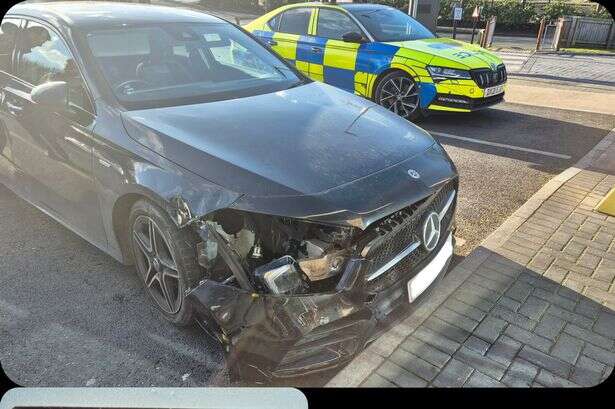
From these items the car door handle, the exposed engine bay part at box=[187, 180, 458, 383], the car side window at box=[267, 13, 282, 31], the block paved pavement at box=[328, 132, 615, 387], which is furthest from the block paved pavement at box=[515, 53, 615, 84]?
the car door handle

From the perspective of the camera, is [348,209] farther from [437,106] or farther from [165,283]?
[437,106]

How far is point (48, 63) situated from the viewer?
2.87m

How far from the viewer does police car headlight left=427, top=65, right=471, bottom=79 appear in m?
5.70

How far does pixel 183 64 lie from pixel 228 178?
1394mm

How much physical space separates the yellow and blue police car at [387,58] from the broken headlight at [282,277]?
14.4ft

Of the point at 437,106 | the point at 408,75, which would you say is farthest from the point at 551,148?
the point at 408,75

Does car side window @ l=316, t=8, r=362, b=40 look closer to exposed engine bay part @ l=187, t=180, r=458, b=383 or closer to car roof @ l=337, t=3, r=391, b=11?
car roof @ l=337, t=3, r=391, b=11

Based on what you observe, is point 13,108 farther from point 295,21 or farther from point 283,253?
point 295,21

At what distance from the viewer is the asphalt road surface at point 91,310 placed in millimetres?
2164

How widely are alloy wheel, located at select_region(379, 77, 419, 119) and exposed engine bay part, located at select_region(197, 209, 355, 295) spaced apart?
15.3 ft

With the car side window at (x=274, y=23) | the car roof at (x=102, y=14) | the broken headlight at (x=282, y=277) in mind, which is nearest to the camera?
the broken headlight at (x=282, y=277)

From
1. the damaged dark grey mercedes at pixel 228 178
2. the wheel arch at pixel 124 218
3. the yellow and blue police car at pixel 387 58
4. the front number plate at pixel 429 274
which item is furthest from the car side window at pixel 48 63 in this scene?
the yellow and blue police car at pixel 387 58

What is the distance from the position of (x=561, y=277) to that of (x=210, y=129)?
2221 millimetres

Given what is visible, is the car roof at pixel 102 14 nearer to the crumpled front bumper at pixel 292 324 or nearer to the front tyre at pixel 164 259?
the front tyre at pixel 164 259
